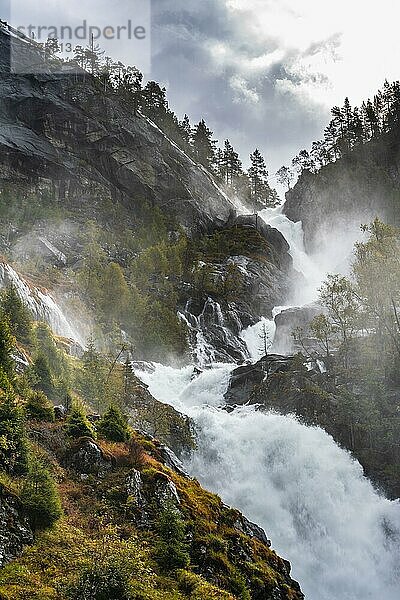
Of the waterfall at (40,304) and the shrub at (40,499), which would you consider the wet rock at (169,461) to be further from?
the waterfall at (40,304)

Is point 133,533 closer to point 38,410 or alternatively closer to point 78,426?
point 78,426

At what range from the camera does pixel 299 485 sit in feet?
107

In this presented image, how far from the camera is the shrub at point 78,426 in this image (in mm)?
20406

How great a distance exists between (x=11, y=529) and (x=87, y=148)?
3061 inches

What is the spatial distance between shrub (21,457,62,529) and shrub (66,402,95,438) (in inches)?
225

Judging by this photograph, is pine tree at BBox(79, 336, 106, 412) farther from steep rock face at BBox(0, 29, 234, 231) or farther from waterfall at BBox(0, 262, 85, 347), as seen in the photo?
steep rock face at BBox(0, 29, 234, 231)

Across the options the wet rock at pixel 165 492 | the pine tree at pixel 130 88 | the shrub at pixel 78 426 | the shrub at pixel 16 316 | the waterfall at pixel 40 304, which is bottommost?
the wet rock at pixel 165 492

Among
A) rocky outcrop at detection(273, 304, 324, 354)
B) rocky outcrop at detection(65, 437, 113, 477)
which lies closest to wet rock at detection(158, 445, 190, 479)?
rocky outcrop at detection(65, 437, 113, 477)

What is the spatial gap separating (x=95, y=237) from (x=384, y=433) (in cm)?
4791

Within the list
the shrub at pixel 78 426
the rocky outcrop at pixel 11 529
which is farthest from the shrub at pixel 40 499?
the shrub at pixel 78 426

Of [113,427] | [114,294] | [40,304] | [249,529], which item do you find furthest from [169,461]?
[114,294]

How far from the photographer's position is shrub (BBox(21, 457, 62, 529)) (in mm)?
13984

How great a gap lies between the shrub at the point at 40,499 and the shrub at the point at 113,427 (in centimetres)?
752

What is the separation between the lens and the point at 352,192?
9794 centimetres
